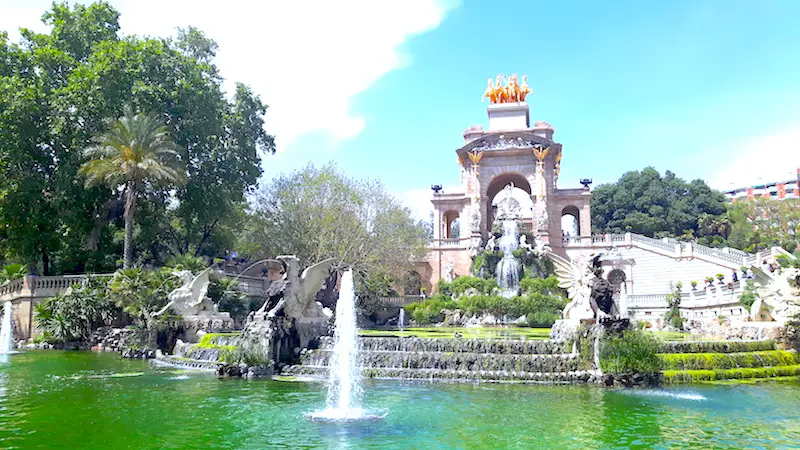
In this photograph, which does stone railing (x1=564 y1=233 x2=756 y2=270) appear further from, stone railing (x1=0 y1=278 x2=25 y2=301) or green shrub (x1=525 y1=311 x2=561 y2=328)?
stone railing (x1=0 y1=278 x2=25 y2=301)

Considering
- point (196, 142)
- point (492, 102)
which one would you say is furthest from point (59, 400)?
point (492, 102)

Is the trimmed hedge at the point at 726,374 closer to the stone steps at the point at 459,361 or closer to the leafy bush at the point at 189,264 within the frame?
the stone steps at the point at 459,361

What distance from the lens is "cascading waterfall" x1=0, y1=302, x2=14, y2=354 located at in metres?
25.0

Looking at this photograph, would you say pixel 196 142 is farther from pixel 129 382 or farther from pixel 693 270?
pixel 693 270

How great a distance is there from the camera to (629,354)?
1402 cm

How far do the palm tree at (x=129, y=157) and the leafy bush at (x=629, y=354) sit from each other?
21.2 meters

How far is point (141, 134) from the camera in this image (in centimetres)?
2752

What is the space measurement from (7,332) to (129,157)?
905 cm

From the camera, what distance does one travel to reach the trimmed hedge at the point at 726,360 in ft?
49.4

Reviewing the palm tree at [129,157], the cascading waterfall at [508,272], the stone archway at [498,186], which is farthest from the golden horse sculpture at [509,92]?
the palm tree at [129,157]

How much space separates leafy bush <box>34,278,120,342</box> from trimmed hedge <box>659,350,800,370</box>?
20.7 metres

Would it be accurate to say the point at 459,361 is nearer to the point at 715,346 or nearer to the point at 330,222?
the point at 715,346

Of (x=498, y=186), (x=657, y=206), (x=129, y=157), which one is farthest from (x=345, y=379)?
(x=657, y=206)

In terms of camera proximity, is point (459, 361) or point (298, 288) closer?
point (459, 361)
